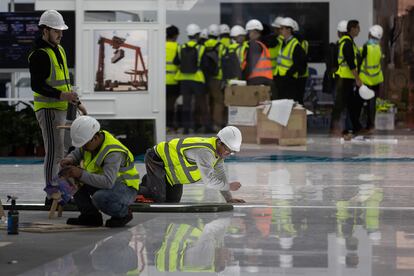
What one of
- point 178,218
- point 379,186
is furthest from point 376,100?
point 178,218

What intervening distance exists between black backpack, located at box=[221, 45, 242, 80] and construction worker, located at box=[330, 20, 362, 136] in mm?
2849

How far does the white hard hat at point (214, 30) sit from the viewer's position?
84.0 ft

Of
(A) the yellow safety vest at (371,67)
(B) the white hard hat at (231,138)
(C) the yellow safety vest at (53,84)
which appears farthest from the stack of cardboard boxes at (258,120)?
(B) the white hard hat at (231,138)

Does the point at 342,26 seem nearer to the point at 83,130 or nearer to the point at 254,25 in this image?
the point at 254,25

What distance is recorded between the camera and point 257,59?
23.9 m

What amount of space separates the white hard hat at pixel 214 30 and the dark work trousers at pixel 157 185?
1407 centimetres

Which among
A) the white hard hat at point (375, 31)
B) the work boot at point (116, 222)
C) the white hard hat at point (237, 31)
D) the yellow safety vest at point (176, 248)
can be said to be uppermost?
the white hard hat at point (237, 31)

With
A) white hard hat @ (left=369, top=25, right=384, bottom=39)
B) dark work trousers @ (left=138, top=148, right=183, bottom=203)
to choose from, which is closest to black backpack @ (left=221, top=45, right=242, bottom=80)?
white hard hat @ (left=369, top=25, right=384, bottom=39)

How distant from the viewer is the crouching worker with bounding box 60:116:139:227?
9.91 m

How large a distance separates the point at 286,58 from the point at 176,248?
582 inches

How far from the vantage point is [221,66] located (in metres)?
26.0

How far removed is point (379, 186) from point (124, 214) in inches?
181

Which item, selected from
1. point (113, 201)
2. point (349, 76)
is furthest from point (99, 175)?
point (349, 76)

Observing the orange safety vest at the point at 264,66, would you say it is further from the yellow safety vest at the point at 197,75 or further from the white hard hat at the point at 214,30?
the white hard hat at the point at 214,30
